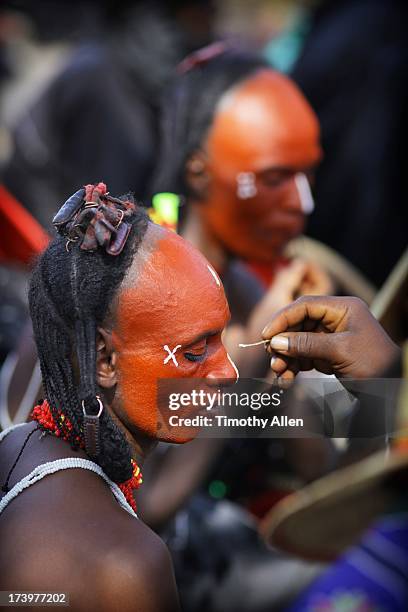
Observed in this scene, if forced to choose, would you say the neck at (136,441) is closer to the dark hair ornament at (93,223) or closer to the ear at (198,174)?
the dark hair ornament at (93,223)

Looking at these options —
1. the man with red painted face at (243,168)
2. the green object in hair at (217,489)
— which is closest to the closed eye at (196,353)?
the man with red painted face at (243,168)

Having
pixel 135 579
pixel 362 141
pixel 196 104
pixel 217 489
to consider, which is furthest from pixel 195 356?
pixel 362 141

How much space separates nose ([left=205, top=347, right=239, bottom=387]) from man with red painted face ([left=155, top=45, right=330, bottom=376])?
1.38 metres

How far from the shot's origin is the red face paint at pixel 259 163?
397 centimetres

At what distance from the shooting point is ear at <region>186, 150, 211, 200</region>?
13.4 feet

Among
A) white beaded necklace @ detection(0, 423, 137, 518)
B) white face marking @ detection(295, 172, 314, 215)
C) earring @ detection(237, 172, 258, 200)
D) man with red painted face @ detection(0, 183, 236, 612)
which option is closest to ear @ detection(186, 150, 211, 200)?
earring @ detection(237, 172, 258, 200)

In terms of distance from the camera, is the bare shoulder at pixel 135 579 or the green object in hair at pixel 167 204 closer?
the bare shoulder at pixel 135 579

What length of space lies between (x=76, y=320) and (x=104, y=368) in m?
0.11

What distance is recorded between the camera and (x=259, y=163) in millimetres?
3982

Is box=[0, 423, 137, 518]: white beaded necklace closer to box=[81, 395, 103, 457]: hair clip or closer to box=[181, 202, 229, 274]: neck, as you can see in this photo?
box=[81, 395, 103, 457]: hair clip

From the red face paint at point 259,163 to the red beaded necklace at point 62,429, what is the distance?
1.61 metres

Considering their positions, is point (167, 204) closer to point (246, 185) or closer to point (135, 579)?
point (246, 185)

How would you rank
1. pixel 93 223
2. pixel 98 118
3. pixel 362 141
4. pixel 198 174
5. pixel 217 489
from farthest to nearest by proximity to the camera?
pixel 98 118 < pixel 362 141 < pixel 217 489 < pixel 198 174 < pixel 93 223

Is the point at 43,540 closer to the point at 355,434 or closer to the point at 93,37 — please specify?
the point at 355,434
